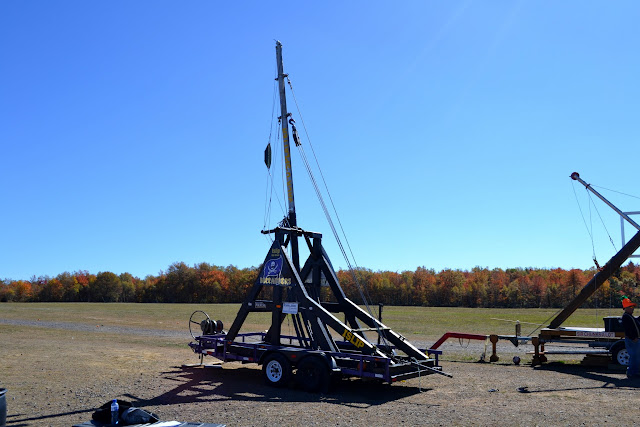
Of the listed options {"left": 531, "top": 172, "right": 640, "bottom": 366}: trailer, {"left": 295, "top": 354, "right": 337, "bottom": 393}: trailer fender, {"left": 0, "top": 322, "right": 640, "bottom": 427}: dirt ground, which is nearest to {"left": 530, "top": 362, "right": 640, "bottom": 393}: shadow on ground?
{"left": 0, "top": 322, "right": 640, "bottom": 427}: dirt ground

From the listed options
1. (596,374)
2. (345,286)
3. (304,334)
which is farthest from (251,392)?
(345,286)

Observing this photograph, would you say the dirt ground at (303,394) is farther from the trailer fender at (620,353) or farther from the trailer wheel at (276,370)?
the trailer fender at (620,353)

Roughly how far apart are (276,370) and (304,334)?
5.54 feet

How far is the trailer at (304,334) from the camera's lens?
500 inches

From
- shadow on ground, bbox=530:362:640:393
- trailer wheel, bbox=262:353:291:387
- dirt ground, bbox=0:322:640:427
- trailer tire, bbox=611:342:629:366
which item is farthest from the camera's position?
trailer tire, bbox=611:342:629:366

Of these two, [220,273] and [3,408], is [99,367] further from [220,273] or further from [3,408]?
[220,273]

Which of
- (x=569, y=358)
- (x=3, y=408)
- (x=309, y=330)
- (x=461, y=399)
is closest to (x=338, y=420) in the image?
(x=461, y=399)

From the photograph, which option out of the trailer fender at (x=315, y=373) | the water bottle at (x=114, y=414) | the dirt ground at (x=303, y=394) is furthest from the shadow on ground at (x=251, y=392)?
the water bottle at (x=114, y=414)

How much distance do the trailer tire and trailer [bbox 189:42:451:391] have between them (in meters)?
6.02

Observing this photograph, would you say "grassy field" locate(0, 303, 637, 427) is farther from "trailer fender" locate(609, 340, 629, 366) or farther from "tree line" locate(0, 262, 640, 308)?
"tree line" locate(0, 262, 640, 308)

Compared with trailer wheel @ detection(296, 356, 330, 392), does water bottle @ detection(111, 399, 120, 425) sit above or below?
above

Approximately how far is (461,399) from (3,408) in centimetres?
885

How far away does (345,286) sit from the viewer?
98.6m

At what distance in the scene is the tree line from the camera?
334 ft
